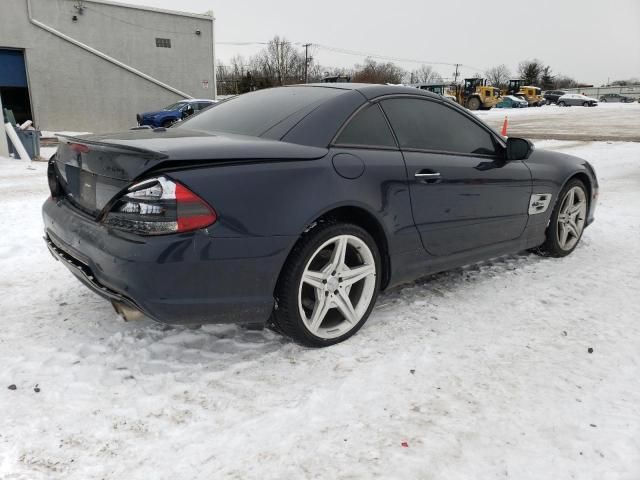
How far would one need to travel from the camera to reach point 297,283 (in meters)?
2.53

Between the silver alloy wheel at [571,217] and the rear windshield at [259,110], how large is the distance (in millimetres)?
2524

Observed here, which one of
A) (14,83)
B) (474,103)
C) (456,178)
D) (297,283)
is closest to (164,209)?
(297,283)

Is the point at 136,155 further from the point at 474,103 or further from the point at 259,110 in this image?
the point at 474,103

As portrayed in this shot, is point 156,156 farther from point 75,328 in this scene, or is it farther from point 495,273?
point 495,273

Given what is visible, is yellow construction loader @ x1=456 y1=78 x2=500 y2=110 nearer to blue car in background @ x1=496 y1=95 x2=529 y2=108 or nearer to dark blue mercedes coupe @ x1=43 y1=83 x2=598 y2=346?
blue car in background @ x1=496 y1=95 x2=529 y2=108

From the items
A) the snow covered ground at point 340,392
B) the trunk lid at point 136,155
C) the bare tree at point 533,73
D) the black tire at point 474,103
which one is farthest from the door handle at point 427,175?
the bare tree at point 533,73

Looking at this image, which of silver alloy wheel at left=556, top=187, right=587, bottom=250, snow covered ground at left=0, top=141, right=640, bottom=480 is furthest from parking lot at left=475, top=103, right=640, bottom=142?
snow covered ground at left=0, top=141, right=640, bottom=480

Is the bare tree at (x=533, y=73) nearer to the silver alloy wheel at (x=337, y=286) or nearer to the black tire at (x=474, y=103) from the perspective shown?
the black tire at (x=474, y=103)

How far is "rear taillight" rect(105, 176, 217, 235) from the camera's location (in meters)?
2.19

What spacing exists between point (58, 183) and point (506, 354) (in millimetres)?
2717

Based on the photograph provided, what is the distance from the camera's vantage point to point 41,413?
83.9 inches

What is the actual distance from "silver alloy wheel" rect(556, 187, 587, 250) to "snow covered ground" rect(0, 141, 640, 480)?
2.97 feet

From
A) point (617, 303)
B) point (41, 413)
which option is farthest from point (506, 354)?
point (41, 413)

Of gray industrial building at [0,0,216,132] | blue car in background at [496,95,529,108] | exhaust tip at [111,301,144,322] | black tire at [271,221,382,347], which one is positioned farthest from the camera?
blue car in background at [496,95,529,108]
